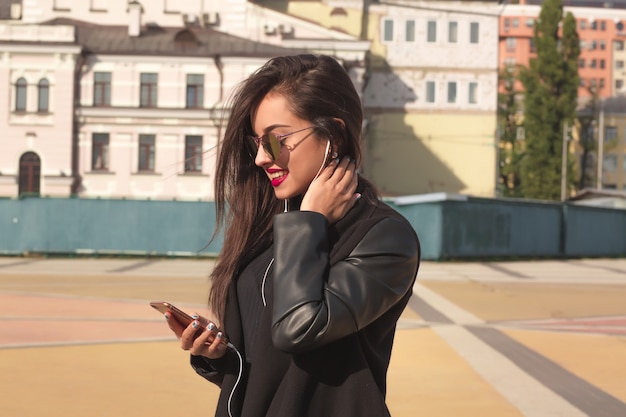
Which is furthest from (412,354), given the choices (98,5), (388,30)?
(388,30)

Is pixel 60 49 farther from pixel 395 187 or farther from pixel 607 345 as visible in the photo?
pixel 607 345

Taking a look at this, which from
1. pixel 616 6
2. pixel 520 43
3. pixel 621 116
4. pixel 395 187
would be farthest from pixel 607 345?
pixel 616 6

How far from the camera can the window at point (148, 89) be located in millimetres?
48781

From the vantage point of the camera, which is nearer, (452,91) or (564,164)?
(452,91)

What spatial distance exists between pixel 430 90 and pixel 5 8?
25.7 meters

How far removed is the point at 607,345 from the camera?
34.5 ft

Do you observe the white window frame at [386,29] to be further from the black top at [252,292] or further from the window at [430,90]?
the black top at [252,292]

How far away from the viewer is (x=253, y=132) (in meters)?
3.03

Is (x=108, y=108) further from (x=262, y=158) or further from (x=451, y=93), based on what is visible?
(x=262, y=158)

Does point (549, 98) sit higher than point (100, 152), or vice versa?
point (549, 98)

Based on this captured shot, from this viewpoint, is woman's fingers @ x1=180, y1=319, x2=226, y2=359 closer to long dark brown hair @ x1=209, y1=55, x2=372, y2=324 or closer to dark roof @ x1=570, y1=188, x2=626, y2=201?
long dark brown hair @ x1=209, y1=55, x2=372, y2=324

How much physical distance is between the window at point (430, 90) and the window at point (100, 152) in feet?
73.6

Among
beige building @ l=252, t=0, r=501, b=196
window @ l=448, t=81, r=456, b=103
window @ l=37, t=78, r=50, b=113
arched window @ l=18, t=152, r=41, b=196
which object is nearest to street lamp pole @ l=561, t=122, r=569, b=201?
beige building @ l=252, t=0, r=501, b=196

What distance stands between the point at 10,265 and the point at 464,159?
1641 inches
